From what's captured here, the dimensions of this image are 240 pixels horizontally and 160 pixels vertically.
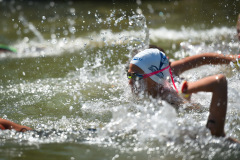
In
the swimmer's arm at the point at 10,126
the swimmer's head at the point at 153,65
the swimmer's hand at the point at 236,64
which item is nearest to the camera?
the swimmer's arm at the point at 10,126

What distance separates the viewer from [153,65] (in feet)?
15.4

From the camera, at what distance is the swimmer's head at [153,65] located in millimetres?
4684

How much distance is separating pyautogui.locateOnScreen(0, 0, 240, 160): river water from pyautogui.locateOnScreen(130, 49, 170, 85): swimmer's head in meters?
0.34

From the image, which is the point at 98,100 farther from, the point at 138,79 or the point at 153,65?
the point at 153,65

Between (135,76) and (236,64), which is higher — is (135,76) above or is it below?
below

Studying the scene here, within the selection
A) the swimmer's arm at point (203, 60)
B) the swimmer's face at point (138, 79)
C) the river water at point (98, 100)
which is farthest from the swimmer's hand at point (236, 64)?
the swimmer's face at point (138, 79)

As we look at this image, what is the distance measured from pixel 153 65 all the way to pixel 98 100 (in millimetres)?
1233

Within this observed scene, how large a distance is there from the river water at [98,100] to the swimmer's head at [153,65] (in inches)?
13.5

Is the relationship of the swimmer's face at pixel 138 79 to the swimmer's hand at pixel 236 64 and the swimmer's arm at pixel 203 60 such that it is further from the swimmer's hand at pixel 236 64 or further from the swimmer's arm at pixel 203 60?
the swimmer's hand at pixel 236 64

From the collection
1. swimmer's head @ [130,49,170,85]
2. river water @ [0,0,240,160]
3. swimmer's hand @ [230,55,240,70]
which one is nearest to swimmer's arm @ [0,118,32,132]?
river water @ [0,0,240,160]

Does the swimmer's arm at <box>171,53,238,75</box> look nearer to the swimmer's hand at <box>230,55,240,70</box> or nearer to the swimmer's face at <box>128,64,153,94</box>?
the swimmer's hand at <box>230,55,240,70</box>

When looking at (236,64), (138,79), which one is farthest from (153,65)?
(236,64)

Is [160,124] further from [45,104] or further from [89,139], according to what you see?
[45,104]

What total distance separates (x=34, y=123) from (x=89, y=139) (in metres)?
1.00
